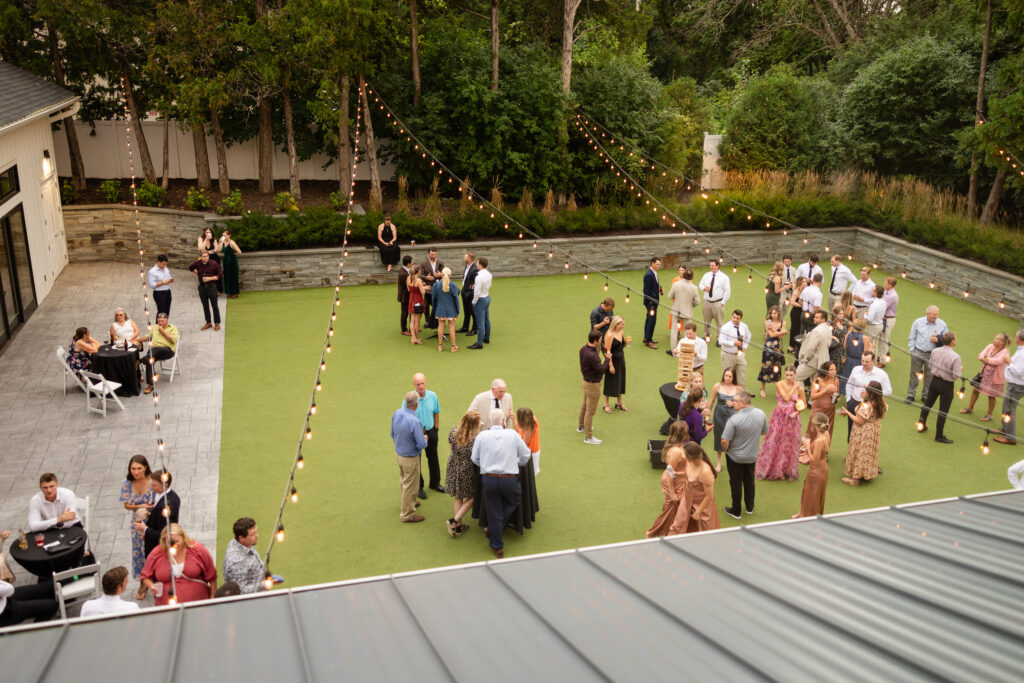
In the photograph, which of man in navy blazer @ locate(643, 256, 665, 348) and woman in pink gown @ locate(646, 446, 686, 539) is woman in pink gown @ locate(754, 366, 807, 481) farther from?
man in navy blazer @ locate(643, 256, 665, 348)

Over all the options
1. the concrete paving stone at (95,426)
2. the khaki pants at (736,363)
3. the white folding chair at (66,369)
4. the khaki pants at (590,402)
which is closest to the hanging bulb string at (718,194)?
the khaki pants at (736,363)

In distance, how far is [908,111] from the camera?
21734 millimetres

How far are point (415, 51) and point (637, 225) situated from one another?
6.20m

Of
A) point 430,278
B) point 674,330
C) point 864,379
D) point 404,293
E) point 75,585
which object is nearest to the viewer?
point 75,585

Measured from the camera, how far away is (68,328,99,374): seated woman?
11578 mm

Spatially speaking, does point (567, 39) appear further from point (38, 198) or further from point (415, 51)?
point (38, 198)

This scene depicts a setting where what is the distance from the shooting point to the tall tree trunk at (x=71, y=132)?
18.0 meters

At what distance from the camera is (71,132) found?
19.0m

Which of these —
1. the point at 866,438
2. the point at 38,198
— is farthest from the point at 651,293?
the point at 38,198

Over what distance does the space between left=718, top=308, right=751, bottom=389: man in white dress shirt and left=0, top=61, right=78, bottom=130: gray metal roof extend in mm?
10165

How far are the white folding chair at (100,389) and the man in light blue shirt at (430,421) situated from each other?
4.43 m

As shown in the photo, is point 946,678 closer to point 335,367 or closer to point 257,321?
point 335,367

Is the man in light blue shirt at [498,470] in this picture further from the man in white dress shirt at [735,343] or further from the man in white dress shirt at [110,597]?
the man in white dress shirt at [735,343]

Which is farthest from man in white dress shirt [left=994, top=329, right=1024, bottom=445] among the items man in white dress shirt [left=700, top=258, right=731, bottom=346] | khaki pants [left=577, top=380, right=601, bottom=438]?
khaki pants [left=577, top=380, right=601, bottom=438]
